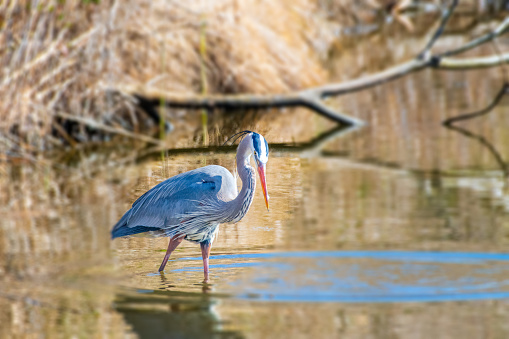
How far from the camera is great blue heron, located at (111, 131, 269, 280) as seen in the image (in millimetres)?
3436

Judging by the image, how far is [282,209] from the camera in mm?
3756

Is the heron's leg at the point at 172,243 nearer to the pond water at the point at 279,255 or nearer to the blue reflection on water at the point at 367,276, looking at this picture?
the pond water at the point at 279,255

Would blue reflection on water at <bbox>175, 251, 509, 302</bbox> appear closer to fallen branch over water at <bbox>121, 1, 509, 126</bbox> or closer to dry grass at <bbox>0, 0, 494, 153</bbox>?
dry grass at <bbox>0, 0, 494, 153</bbox>

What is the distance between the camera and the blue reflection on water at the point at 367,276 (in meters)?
3.77

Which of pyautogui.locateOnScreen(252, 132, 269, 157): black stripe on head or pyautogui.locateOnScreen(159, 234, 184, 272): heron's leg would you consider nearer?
pyautogui.locateOnScreen(252, 132, 269, 157): black stripe on head

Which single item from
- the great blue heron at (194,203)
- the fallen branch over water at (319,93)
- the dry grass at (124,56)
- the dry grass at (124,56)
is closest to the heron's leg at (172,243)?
the great blue heron at (194,203)

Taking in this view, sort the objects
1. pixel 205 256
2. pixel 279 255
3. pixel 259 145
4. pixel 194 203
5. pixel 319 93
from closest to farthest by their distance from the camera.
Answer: pixel 259 145 < pixel 194 203 < pixel 205 256 < pixel 279 255 < pixel 319 93

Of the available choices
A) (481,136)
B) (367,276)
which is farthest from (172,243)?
(481,136)

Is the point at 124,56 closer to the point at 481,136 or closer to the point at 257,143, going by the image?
the point at 481,136

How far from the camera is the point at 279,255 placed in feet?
14.8

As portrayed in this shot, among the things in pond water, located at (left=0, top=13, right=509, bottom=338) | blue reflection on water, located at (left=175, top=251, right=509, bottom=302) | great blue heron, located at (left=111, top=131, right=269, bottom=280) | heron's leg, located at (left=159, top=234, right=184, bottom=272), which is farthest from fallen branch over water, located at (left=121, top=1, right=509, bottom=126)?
great blue heron, located at (left=111, top=131, right=269, bottom=280)

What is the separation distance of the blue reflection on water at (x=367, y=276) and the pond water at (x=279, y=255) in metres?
0.01

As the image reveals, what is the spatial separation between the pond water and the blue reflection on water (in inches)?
0.4

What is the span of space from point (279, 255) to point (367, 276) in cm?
57
